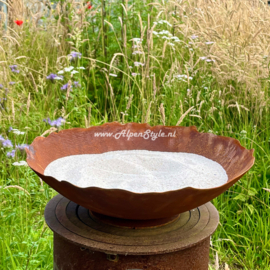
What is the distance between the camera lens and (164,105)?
10.4ft

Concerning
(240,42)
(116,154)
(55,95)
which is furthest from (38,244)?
(240,42)

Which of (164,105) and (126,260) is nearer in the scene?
(126,260)

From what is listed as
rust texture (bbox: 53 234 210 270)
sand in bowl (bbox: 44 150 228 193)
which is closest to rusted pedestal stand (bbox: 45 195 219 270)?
rust texture (bbox: 53 234 210 270)

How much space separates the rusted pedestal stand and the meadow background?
0.42 m

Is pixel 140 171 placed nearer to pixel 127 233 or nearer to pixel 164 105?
pixel 127 233

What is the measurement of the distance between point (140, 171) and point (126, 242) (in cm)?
29

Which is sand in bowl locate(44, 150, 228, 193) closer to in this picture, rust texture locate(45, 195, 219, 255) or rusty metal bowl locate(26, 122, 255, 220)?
rusty metal bowl locate(26, 122, 255, 220)

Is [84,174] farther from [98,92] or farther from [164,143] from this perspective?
[98,92]

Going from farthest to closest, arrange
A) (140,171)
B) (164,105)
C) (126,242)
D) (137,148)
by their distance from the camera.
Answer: (164,105) → (137,148) → (140,171) → (126,242)

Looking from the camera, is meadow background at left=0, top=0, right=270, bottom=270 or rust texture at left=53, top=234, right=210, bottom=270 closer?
rust texture at left=53, top=234, right=210, bottom=270

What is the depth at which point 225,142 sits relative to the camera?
1.54 meters

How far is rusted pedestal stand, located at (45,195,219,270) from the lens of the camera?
3.95 ft

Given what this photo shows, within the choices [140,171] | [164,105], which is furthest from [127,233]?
[164,105]

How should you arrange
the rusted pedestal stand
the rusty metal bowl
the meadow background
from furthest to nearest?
1. the meadow background
2. the rusted pedestal stand
3. the rusty metal bowl
